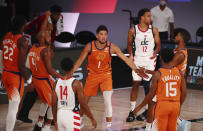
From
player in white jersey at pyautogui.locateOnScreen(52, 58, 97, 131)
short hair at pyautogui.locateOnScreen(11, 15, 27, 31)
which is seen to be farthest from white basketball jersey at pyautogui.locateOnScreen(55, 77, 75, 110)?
short hair at pyautogui.locateOnScreen(11, 15, 27, 31)

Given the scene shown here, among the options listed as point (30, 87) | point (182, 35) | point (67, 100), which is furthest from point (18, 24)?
point (182, 35)

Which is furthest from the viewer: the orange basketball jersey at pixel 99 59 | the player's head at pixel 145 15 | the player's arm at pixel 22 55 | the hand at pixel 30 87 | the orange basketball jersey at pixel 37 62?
the player's head at pixel 145 15

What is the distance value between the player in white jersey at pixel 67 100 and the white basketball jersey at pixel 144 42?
2850 millimetres

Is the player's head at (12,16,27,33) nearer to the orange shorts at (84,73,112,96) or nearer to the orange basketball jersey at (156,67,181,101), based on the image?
the orange shorts at (84,73,112,96)

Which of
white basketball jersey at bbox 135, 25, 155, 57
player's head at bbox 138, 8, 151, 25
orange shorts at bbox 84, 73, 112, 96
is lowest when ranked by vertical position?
orange shorts at bbox 84, 73, 112, 96

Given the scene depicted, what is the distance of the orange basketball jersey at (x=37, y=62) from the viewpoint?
6533mm

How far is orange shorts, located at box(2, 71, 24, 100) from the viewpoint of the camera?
6.42m

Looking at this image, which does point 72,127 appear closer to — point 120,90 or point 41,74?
point 41,74

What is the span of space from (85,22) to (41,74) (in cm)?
907

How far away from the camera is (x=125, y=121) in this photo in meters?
8.05

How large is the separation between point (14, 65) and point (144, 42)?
262 centimetres

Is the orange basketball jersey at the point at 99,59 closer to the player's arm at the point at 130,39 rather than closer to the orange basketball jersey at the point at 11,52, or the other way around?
the player's arm at the point at 130,39

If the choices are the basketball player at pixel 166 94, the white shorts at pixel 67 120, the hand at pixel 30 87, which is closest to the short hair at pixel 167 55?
the basketball player at pixel 166 94

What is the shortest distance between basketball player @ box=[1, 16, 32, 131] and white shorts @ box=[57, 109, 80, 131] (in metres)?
1.30
